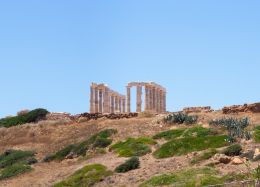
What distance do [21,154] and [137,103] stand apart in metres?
28.7

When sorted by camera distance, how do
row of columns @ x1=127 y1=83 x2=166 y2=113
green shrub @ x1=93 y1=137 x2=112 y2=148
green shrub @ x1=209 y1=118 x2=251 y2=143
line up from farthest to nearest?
row of columns @ x1=127 y1=83 x2=166 y2=113, green shrub @ x1=93 y1=137 x2=112 y2=148, green shrub @ x1=209 y1=118 x2=251 y2=143

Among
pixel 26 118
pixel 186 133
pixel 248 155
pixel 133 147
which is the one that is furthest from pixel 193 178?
pixel 26 118

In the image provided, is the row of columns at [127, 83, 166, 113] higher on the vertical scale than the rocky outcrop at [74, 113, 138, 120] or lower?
higher

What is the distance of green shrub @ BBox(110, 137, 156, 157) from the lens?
35.9 meters

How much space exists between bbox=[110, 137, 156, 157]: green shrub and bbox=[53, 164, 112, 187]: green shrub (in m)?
3.54

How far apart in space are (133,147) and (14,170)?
8311 millimetres

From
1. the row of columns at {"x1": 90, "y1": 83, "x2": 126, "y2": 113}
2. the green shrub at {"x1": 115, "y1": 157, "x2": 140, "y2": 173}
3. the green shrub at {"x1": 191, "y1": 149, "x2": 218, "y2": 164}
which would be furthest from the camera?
the row of columns at {"x1": 90, "y1": 83, "x2": 126, "y2": 113}

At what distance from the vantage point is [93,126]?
5034 centimetres

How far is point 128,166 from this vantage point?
3169cm

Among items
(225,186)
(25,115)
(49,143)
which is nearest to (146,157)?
(225,186)

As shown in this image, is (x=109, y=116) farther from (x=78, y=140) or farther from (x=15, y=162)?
(x=15, y=162)

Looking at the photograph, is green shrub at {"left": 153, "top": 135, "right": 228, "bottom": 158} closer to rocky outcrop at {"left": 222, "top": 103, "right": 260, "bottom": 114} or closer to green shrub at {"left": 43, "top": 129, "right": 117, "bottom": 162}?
green shrub at {"left": 43, "top": 129, "right": 117, "bottom": 162}

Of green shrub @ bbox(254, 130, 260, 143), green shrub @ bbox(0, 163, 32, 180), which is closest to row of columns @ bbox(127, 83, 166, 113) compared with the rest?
green shrub @ bbox(0, 163, 32, 180)

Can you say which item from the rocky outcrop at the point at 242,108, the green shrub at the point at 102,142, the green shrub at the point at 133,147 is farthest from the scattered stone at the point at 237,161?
the rocky outcrop at the point at 242,108
